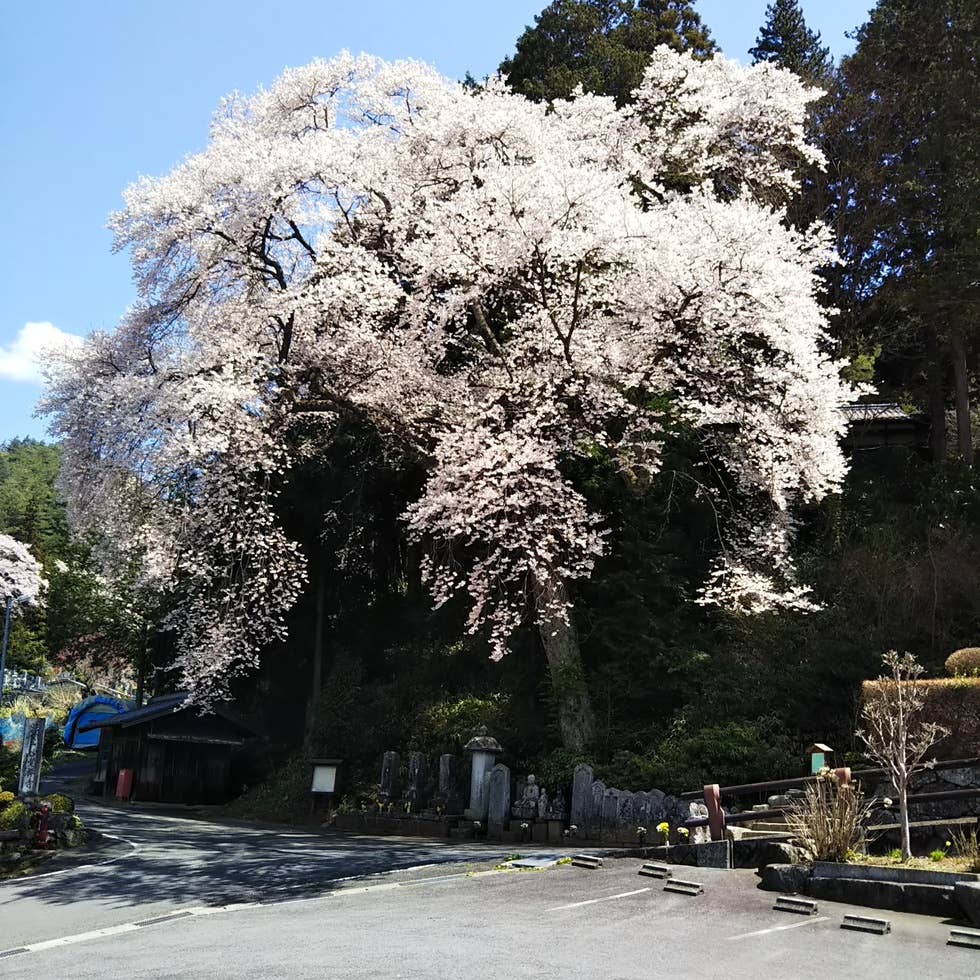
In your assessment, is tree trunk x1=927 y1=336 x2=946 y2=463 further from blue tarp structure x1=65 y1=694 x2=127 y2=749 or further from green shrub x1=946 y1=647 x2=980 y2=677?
blue tarp structure x1=65 y1=694 x2=127 y2=749

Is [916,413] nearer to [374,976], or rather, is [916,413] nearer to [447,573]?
[447,573]

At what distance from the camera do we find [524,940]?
6781 mm

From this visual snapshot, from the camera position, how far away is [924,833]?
9.02m

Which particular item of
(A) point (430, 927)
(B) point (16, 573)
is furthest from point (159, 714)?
(A) point (430, 927)

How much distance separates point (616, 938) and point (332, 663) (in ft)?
59.0

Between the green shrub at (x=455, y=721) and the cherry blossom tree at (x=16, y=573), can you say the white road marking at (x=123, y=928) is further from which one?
the cherry blossom tree at (x=16, y=573)

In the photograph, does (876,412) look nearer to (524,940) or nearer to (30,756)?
(30,756)

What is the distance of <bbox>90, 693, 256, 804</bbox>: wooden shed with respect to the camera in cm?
2602

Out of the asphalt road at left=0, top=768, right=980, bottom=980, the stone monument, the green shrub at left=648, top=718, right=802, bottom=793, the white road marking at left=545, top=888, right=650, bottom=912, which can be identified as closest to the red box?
the stone monument

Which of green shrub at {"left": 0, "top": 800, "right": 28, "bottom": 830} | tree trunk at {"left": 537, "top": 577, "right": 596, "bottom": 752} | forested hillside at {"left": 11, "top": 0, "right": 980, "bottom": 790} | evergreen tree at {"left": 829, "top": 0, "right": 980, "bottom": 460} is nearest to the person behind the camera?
green shrub at {"left": 0, "top": 800, "right": 28, "bottom": 830}

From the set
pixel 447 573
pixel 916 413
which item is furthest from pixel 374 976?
pixel 916 413

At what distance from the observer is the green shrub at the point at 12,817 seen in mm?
12664

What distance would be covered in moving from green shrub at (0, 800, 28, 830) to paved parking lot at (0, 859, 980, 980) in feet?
18.7

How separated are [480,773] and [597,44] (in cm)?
2138
